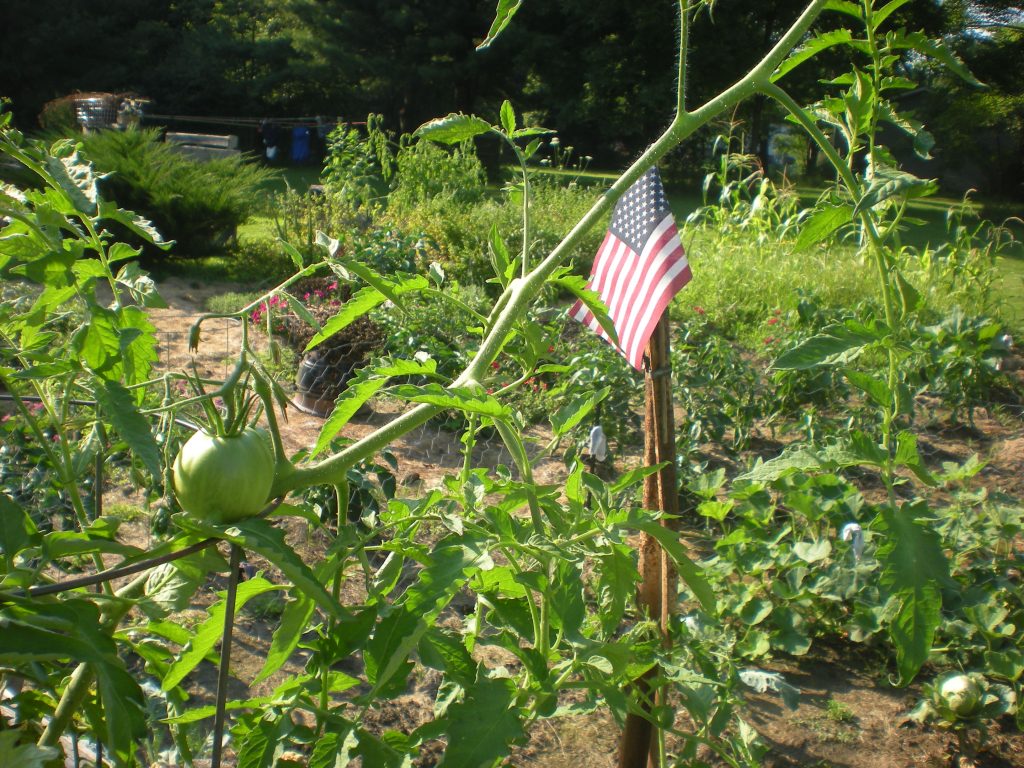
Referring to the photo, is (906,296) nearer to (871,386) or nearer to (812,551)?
(871,386)

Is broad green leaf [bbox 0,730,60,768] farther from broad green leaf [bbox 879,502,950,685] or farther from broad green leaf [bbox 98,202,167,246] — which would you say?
broad green leaf [bbox 879,502,950,685]

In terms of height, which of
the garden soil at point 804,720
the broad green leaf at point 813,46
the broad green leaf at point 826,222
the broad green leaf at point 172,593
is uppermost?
the broad green leaf at point 813,46

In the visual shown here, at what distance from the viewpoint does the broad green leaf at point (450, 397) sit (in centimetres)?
84

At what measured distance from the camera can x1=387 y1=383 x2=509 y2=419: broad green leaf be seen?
2.75 ft

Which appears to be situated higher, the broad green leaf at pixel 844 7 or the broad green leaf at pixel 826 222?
the broad green leaf at pixel 844 7

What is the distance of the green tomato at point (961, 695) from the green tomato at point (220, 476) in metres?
2.23

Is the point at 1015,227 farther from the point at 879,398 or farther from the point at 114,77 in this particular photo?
the point at 114,77

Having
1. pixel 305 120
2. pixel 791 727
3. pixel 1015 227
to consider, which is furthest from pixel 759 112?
pixel 791 727

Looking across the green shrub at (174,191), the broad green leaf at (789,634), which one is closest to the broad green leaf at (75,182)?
the broad green leaf at (789,634)

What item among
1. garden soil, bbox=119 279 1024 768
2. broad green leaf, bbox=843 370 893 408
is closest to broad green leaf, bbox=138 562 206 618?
broad green leaf, bbox=843 370 893 408

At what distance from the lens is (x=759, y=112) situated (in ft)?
70.6

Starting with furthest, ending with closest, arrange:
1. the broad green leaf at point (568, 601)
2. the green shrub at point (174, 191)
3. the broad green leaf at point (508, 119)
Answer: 1. the green shrub at point (174, 191)
2. the broad green leaf at point (508, 119)
3. the broad green leaf at point (568, 601)

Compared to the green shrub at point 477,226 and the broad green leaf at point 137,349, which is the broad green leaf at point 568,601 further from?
the green shrub at point 477,226

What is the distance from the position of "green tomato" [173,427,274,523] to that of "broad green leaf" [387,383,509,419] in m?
0.15
